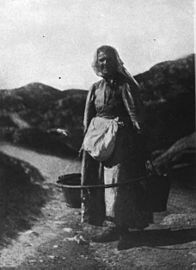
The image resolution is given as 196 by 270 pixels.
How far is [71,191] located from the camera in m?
2.44

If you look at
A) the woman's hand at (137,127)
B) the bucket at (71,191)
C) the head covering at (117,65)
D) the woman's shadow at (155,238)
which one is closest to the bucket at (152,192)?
the bucket at (71,191)

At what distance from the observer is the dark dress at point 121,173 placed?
2412 mm

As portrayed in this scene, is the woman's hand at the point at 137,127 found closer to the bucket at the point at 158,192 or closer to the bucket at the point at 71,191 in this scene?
the bucket at the point at 158,192

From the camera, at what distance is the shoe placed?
2.39m

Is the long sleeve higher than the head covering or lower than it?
lower

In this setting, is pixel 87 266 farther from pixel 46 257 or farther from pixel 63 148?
pixel 63 148

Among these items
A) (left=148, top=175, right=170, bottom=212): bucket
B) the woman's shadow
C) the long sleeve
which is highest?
the long sleeve

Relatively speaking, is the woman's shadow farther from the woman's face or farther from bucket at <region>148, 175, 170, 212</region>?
the woman's face

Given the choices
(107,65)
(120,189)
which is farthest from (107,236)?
(107,65)

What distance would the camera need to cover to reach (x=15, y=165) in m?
2.43

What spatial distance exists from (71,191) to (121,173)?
303 millimetres

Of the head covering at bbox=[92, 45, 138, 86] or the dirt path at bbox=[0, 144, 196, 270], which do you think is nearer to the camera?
the dirt path at bbox=[0, 144, 196, 270]

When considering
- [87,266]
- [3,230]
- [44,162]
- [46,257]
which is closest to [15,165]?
[44,162]

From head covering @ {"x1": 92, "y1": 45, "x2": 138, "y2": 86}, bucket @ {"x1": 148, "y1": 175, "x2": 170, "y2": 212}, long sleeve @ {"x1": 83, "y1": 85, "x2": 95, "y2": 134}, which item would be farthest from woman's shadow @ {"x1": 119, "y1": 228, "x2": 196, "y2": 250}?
head covering @ {"x1": 92, "y1": 45, "x2": 138, "y2": 86}
